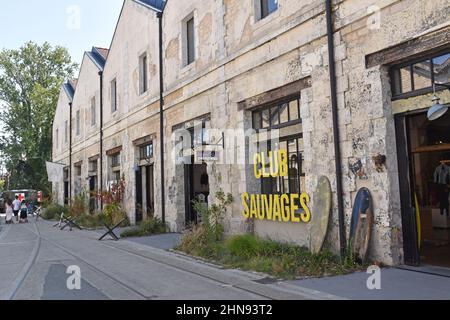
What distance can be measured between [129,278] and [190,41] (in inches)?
365

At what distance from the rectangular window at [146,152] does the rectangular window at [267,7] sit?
8.26 m

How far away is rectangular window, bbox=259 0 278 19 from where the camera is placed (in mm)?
10539

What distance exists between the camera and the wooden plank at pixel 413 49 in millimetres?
6656

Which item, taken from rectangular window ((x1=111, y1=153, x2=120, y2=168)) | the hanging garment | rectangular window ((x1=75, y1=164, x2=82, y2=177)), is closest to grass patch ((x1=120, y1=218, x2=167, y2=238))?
rectangular window ((x1=111, y1=153, x2=120, y2=168))

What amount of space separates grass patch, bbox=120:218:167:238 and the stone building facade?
0.48 meters

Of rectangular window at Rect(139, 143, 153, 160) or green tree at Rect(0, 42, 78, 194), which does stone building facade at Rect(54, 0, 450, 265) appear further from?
green tree at Rect(0, 42, 78, 194)

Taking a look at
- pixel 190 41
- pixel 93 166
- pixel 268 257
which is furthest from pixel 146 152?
pixel 268 257

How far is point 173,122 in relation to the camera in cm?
1505

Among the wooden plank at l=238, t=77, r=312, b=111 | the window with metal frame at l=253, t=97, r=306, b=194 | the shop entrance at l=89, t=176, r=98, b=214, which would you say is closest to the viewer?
the wooden plank at l=238, t=77, r=312, b=111

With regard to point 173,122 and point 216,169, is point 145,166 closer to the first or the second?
point 173,122

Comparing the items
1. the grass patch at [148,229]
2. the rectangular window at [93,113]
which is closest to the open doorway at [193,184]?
the grass patch at [148,229]

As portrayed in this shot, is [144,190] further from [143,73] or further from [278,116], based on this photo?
[278,116]
